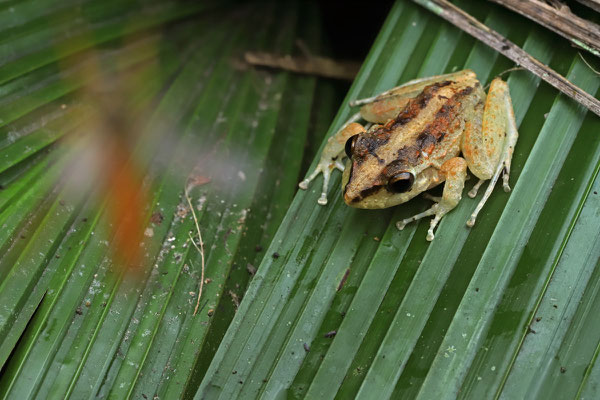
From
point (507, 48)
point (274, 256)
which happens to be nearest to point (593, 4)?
point (507, 48)

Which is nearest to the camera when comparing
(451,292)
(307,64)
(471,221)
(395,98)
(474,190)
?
(451,292)

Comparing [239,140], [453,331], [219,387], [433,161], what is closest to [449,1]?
[433,161]

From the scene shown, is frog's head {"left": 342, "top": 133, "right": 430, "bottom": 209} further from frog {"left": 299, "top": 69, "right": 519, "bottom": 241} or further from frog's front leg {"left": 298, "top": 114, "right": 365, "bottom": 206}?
frog's front leg {"left": 298, "top": 114, "right": 365, "bottom": 206}

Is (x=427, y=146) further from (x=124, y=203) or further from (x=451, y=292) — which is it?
(x=124, y=203)

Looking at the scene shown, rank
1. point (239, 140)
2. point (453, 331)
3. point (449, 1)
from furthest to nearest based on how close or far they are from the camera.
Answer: point (239, 140) < point (449, 1) < point (453, 331)

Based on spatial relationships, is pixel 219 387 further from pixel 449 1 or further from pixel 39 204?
pixel 449 1

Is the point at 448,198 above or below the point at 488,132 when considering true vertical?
below

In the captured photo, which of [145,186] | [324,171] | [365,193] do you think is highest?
[324,171]
